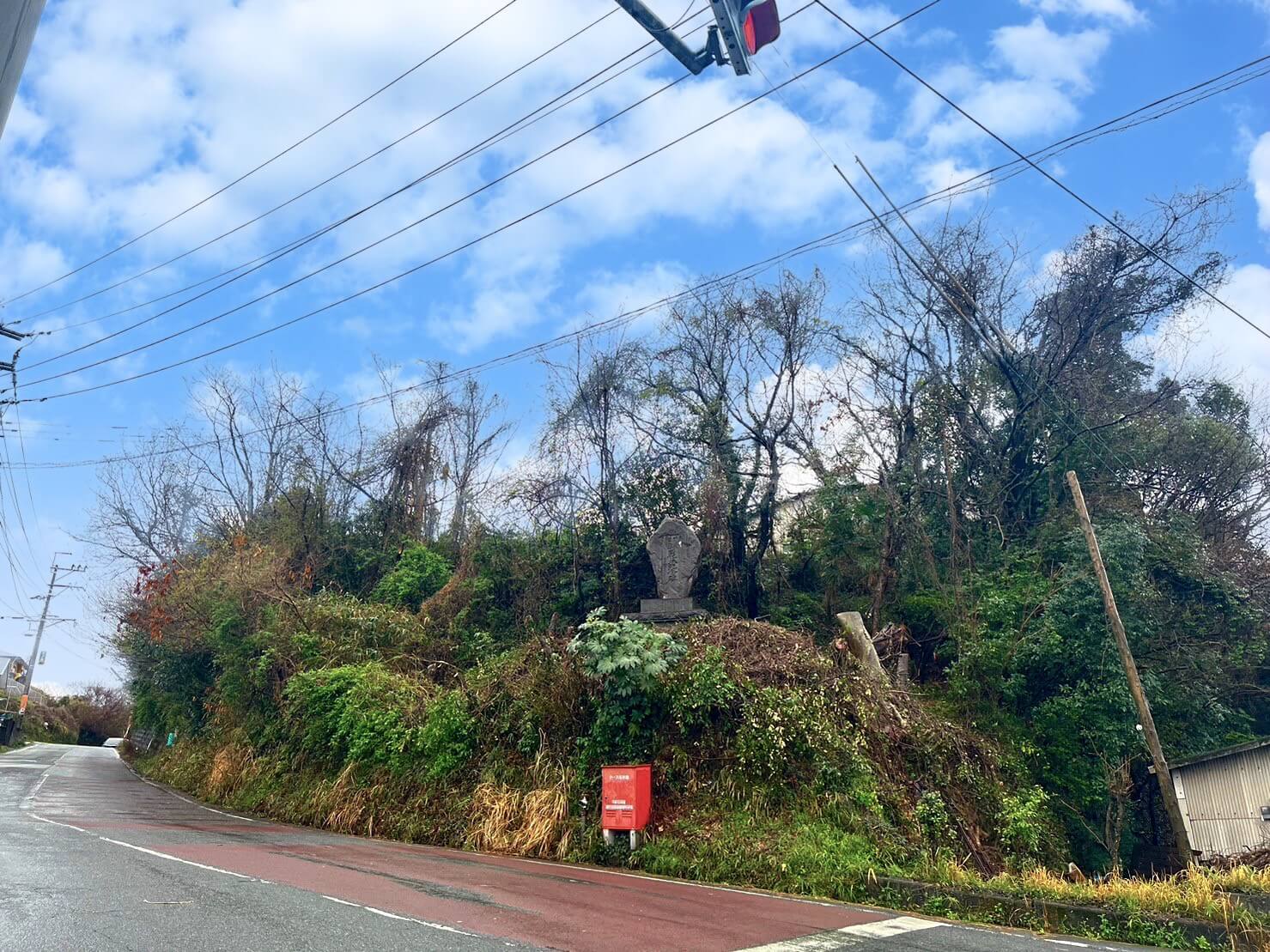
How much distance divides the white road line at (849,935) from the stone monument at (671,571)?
8854 millimetres

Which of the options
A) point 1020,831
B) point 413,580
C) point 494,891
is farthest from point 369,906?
point 413,580

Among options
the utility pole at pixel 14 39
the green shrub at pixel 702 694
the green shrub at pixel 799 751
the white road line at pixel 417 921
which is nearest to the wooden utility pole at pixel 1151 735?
the green shrub at pixel 799 751

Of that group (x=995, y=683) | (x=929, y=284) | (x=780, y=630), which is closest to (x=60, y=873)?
(x=780, y=630)

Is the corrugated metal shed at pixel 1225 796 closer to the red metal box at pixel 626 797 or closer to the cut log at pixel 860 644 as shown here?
the cut log at pixel 860 644

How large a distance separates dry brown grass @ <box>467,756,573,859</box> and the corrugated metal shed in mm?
9922

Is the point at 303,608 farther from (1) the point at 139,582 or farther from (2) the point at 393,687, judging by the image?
(1) the point at 139,582

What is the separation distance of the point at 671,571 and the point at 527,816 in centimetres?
591

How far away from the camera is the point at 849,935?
7.57 m

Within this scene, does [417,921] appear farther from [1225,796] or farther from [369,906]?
[1225,796]

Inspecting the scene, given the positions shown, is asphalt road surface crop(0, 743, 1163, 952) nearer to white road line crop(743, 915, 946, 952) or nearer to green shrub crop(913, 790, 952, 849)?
white road line crop(743, 915, 946, 952)

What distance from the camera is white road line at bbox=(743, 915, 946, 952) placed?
22.6 ft

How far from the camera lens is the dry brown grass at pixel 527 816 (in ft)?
41.9

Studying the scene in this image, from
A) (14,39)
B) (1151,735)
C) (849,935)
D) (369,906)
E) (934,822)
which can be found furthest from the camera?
(1151,735)

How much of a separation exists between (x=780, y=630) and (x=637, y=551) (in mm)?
8520
